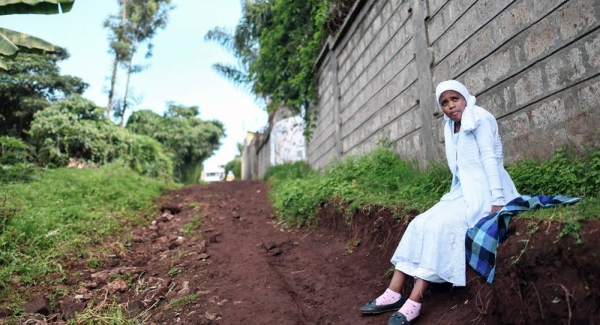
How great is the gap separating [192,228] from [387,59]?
3.84m

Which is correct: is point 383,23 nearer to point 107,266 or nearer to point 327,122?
point 327,122

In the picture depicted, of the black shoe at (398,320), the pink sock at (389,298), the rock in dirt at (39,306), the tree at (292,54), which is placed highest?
the tree at (292,54)

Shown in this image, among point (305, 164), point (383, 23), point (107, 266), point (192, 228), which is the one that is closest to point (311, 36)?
Result: point (305, 164)

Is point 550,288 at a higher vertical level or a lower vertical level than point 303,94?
lower

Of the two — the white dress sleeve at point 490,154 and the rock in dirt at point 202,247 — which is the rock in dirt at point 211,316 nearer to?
the rock in dirt at point 202,247

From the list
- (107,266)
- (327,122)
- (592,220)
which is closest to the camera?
(592,220)

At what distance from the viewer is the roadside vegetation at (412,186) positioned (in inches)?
100.0

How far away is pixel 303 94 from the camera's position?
33.2ft

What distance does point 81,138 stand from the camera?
37.1ft

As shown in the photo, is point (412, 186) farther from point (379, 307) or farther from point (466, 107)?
point (379, 307)

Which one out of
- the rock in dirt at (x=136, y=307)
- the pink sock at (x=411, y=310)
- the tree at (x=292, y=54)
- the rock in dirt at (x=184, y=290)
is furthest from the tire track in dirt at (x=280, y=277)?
the tree at (x=292, y=54)

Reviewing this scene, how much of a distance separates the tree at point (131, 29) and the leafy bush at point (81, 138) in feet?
23.9

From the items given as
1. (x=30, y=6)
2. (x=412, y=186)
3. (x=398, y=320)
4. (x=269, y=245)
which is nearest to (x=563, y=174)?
(x=398, y=320)

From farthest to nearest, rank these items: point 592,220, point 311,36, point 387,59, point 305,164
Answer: point 305,164, point 311,36, point 387,59, point 592,220
